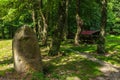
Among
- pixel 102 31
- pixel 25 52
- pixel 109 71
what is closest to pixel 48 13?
pixel 102 31

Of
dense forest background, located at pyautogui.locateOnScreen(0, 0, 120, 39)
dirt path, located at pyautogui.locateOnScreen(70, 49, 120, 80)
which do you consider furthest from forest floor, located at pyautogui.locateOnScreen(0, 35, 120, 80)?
dense forest background, located at pyautogui.locateOnScreen(0, 0, 120, 39)

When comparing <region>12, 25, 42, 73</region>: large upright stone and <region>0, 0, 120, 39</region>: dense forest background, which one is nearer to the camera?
<region>12, 25, 42, 73</region>: large upright stone

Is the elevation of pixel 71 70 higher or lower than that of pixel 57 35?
lower

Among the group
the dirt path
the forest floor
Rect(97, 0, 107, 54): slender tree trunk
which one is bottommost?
the dirt path

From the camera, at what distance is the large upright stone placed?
1312cm

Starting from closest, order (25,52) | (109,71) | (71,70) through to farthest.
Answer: (25,52), (71,70), (109,71)

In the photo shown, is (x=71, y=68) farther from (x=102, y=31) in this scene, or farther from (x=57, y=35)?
(x=102, y=31)

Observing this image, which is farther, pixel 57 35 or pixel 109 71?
pixel 57 35

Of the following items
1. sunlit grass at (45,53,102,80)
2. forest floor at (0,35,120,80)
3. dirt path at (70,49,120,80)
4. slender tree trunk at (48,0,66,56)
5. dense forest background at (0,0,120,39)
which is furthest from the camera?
dense forest background at (0,0,120,39)

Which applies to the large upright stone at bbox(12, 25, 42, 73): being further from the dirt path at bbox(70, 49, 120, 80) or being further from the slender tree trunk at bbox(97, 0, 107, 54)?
the slender tree trunk at bbox(97, 0, 107, 54)

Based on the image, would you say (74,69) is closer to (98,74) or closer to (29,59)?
(98,74)

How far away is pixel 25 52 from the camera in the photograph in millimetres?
13125

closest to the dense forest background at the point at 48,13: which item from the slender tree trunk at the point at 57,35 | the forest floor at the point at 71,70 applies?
the slender tree trunk at the point at 57,35

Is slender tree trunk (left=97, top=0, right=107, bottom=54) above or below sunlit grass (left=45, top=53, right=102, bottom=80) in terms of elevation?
above
